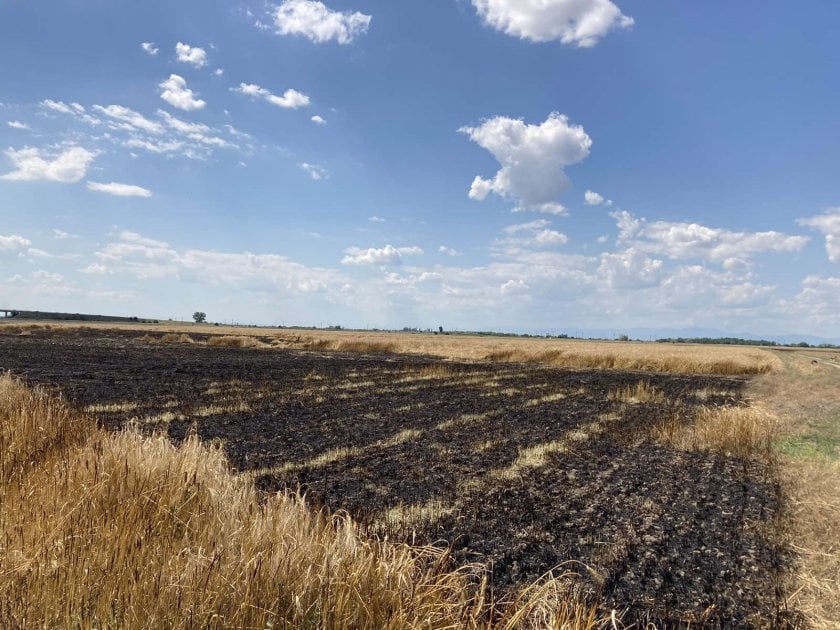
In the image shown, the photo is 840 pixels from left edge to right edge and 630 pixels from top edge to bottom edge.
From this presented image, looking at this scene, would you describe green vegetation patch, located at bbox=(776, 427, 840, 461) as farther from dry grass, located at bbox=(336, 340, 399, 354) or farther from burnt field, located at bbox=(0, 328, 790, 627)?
dry grass, located at bbox=(336, 340, 399, 354)

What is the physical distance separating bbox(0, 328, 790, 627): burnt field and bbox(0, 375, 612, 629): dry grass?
1050 mm

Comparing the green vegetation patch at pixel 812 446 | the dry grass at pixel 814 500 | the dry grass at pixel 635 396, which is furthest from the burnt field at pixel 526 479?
the green vegetation patch at pixel 812 446

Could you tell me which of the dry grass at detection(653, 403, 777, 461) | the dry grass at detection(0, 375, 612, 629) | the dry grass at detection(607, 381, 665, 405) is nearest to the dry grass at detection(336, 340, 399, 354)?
the dry grass at detection(607, 381, 665, 405)

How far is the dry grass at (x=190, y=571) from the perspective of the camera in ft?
8.32

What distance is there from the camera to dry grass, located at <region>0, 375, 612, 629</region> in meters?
2.54

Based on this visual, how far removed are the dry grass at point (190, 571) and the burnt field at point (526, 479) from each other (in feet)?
3.45

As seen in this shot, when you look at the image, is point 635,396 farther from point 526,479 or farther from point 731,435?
point 526,479

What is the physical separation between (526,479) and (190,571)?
5.79m

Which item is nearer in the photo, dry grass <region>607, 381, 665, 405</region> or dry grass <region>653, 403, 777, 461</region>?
dry grass <region>653, 403, 777, 461</region>

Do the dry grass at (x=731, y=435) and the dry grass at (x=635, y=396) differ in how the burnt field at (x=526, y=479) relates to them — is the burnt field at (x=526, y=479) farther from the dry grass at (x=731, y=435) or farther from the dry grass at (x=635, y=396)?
the dry grass at (x=731, y=435)

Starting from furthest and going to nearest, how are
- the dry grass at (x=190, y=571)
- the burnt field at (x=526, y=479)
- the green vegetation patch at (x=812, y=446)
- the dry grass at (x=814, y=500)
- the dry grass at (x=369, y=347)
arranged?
1. the dry grass at (x=369, y=347)
2. the green vegetation patch at (x=812, y=446)
3. the burnt field at (x=526, y=479)
4. the dry grass at (x=814, y=500)
5. the dry grass at (x=190, y=571)

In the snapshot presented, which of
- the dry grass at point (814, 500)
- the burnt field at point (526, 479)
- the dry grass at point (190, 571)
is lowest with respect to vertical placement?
the burnt field at point (526, 479)

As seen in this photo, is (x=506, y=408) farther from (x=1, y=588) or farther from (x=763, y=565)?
(x=1, y=588)

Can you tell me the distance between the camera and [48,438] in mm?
6156
